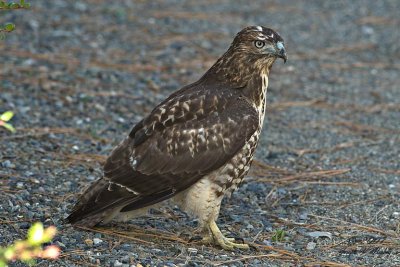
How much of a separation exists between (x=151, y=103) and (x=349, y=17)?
17.9 ft

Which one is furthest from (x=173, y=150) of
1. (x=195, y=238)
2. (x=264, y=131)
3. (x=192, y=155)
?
(x=264, y=131)

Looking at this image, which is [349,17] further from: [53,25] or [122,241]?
[122,241]

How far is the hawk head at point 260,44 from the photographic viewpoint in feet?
19.3

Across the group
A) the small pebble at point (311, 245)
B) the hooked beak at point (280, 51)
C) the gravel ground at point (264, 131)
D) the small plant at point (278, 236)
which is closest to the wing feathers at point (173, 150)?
the gravel ground at point (264, 131)

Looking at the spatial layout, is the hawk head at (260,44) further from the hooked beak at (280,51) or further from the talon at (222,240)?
the talon at (222,240)

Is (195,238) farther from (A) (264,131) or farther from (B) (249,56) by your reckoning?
(A) (264,131)

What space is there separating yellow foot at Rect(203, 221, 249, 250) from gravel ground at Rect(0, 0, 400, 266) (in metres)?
0.07

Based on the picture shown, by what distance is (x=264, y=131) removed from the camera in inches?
337

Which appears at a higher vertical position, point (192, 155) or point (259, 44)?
point (259, 44)

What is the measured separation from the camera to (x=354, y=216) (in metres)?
6.43

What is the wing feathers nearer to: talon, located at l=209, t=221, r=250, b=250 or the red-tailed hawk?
the red-tailed hawk

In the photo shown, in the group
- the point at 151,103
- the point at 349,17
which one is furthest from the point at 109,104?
the point at 349,17

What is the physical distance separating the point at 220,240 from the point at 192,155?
0.65m

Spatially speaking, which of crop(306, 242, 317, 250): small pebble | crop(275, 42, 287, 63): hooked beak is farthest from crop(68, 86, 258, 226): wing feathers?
crop(306, 242, 317, 250): small pebble
